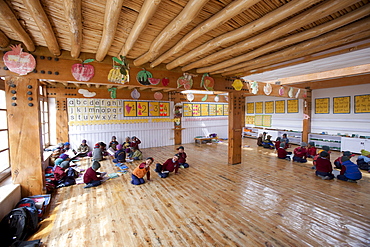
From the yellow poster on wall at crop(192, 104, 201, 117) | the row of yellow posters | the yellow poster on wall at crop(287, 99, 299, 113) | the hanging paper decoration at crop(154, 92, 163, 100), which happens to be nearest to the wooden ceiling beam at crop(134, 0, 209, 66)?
the hanging paper decoration at crop(154, 92, 163, 100)

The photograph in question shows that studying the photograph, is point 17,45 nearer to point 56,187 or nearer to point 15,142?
point 15,142

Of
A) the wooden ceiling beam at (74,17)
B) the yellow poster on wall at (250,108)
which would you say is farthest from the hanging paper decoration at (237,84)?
the yellow poster on wall at (250,108)

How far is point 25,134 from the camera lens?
3156 millimetres

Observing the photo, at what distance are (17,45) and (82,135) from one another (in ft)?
16.9

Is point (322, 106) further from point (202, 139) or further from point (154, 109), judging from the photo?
point (154, 109)

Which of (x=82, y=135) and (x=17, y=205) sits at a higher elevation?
(x=82, y=135)

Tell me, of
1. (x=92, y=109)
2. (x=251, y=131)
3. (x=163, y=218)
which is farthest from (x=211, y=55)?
(x=251, y=131)

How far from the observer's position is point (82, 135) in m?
7.48

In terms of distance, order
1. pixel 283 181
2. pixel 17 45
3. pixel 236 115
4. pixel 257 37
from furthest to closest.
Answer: pixel 236 115
pixel 283 181
pixel 17 45
pixel 257 37

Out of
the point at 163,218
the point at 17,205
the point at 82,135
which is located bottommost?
the point at 163,218

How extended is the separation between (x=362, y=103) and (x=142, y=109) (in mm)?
9973

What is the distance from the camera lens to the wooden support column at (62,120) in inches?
279

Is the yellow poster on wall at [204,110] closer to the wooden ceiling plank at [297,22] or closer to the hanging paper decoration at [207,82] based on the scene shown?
the hanging paper decoration at [207,82]

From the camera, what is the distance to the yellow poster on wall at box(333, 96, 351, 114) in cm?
766
